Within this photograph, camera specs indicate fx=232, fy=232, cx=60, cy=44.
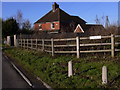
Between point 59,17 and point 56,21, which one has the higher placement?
point 59,17

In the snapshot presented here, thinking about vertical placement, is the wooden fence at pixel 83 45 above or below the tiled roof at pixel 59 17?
below

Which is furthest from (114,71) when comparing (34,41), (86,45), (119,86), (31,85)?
(34,41)

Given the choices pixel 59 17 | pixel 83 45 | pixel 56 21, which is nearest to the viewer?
pixel 83 45

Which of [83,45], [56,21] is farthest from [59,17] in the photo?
[83,45]

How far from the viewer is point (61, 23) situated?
186 ft

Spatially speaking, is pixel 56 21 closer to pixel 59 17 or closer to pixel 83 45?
pixel 59 17

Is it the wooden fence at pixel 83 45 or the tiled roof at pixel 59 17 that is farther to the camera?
the tiled roof at pixel 59 17

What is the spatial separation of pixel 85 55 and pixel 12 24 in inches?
1449

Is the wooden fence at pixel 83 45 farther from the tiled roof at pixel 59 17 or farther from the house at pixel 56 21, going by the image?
the tiled roof at pixel 59 17

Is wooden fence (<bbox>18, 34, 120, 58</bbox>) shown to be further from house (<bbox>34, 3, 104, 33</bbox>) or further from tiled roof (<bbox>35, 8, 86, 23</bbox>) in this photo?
tiled roof (<bbox>35, 8, 86, 23</bbox>)

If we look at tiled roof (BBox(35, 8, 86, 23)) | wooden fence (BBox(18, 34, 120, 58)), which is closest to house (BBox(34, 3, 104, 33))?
tiled roof (BBox(35, 8, 86, 23))

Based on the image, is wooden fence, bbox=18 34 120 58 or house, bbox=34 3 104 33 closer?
wooden fence, bbox=18 34 120 58

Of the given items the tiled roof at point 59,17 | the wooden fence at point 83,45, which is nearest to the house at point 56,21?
the tiled roof at point 59,17

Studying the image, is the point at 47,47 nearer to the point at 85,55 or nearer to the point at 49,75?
the point at 85,55
